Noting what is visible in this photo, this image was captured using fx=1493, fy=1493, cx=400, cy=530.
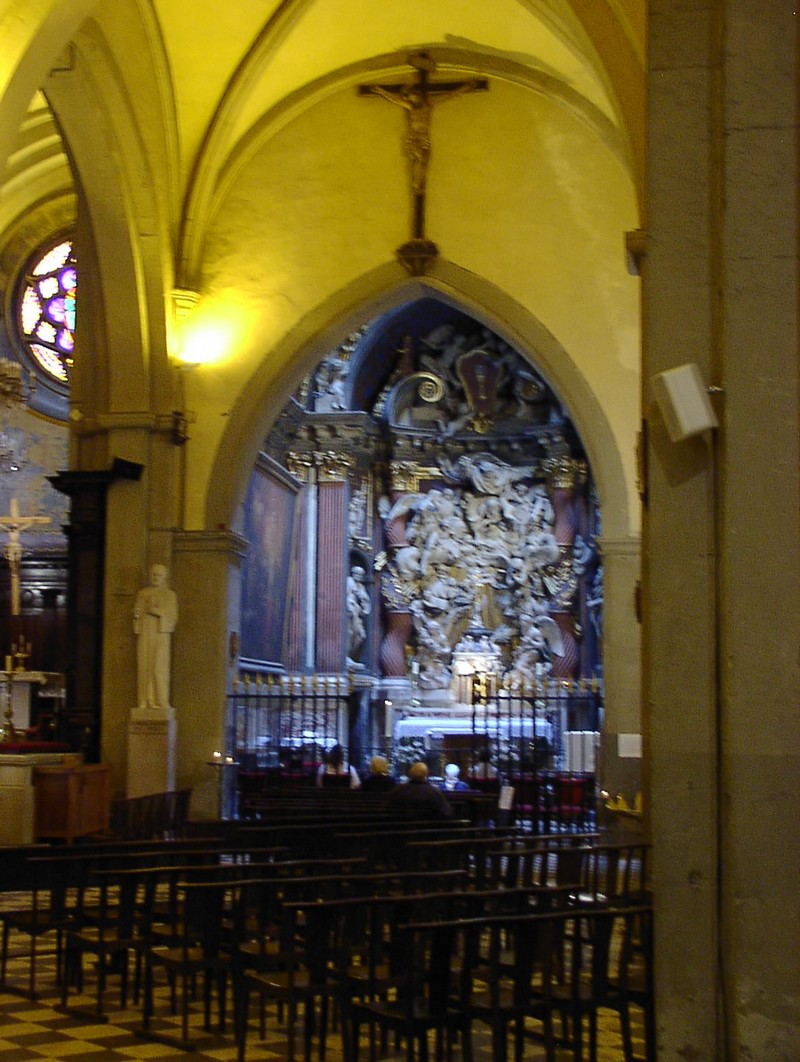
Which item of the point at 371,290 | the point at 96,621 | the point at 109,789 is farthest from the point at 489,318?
the point at 109,789

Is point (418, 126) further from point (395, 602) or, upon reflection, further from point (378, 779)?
point (395, 602)

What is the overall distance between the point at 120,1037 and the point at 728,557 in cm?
347

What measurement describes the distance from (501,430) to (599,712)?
568 centimetres

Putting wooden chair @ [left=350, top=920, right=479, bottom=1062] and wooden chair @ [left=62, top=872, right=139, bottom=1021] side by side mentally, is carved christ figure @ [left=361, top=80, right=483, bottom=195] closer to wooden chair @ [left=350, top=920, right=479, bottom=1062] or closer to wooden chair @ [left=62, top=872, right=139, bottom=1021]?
wooden chair @ [left=62, top=872, right=139, bottom=1021]

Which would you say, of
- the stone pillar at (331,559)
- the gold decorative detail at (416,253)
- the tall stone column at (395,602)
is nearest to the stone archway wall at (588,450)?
the gold decorative detail at (416,253)

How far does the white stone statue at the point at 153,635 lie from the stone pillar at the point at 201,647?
79cm

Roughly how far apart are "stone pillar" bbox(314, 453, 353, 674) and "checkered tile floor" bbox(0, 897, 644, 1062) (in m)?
14.8

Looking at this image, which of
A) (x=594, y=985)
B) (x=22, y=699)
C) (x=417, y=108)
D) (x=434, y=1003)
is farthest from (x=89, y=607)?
(x=434, y=1003)

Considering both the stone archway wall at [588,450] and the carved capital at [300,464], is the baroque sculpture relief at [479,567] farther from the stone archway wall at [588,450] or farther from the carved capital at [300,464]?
the stone archway wall at [588,450]

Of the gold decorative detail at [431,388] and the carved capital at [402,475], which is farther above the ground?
the gold decorative detail at [431,388]

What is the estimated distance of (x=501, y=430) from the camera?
24.6 m

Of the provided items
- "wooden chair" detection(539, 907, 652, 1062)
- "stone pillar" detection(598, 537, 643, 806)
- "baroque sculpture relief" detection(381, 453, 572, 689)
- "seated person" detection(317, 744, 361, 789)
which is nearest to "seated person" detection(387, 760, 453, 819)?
"stone pillar" detection(598, 537, 643, 806)

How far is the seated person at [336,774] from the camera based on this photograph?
16.9 meters

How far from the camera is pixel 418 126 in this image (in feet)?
55.6
